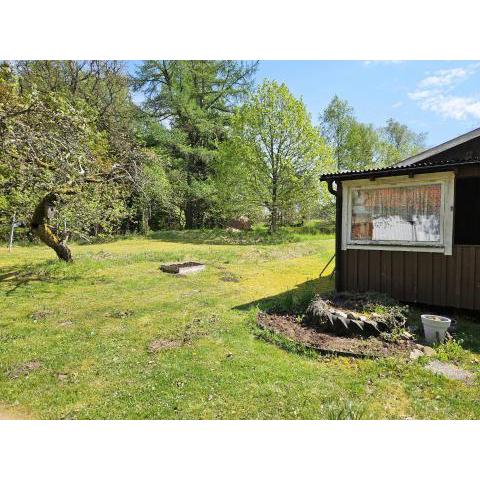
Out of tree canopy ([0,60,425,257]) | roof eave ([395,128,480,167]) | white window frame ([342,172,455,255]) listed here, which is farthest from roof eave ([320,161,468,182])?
tree canopy ([0,60,425,257])

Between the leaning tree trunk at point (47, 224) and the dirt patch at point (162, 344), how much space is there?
6.04 metres

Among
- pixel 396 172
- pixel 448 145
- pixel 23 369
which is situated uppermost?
pixel 448 145

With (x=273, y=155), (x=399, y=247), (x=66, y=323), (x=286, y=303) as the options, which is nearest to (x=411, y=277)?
(x=399, y=247)

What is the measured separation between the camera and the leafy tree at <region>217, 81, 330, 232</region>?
21109 mm

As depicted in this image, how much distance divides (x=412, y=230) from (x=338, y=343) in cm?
310

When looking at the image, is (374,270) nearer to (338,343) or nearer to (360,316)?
(360,316)

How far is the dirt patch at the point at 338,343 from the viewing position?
16.0ft

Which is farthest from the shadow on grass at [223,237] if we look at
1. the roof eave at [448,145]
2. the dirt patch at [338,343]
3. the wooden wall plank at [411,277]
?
the dirt patch at [338,343]

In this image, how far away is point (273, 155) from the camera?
21828 mm

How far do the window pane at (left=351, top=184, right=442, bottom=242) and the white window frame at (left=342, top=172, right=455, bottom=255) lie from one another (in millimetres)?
69

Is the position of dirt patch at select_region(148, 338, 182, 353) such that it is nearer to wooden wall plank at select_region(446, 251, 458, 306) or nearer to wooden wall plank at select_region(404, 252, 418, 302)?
wooden wall plank at select_region(404, 252, 418, 302)

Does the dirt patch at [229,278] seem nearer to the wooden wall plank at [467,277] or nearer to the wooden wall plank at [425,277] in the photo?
the wooden wall plank at [425,277]
